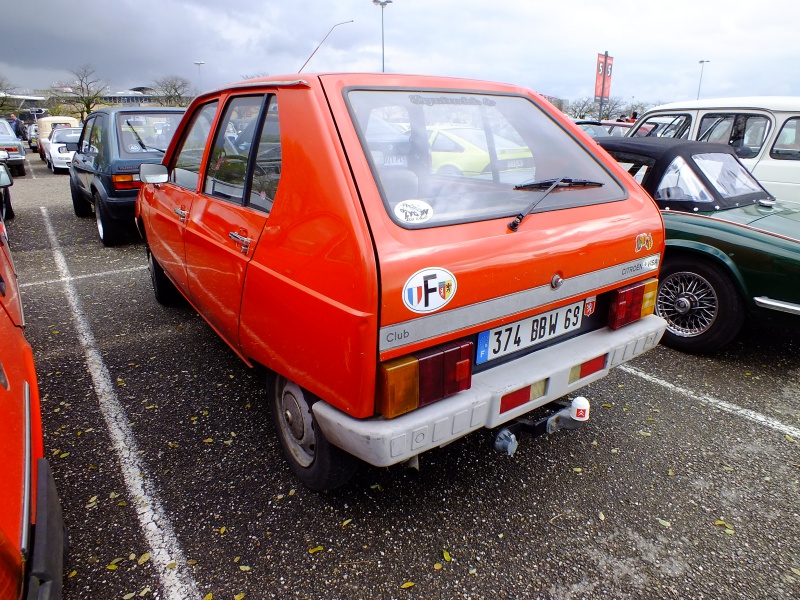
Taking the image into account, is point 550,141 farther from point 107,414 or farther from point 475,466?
point 107,414

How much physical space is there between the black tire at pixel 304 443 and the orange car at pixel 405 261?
0.5 inches

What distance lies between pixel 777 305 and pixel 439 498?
2709 millimetres

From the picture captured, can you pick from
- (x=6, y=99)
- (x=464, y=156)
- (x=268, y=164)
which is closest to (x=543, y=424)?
(x=464, y=156)

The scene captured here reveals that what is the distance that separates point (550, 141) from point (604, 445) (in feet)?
5.49

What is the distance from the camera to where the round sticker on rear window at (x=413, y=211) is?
185 cm

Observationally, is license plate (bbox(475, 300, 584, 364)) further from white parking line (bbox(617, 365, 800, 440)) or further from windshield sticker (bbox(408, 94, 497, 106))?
white parking line (bbox(617, 365, 800, 440))

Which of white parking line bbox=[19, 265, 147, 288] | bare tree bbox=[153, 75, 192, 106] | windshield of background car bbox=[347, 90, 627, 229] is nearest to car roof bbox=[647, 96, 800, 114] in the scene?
windshield of background car bbox=[347, 90, 627, 229]

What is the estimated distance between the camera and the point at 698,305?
388 centimetres

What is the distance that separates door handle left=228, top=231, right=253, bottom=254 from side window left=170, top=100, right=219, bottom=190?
31.6 inches

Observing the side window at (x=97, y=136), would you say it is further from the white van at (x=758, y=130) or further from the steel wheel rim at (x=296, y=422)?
the white van at (x=758, y=130)

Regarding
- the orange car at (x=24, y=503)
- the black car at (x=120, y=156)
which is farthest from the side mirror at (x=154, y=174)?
the black car at (x=120, y=156)

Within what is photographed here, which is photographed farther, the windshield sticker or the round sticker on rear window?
the windshield sticker

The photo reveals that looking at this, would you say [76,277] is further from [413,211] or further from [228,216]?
[413,211]

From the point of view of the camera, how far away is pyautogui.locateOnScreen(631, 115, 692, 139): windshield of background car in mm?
6773
